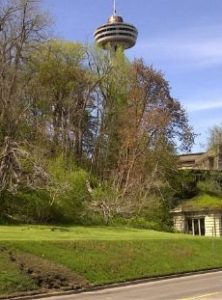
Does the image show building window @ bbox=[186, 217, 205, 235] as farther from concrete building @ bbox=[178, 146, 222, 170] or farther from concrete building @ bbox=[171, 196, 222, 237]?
concrete building @ bbox=[178, 146, 222, 170]

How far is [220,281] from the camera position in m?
25.7

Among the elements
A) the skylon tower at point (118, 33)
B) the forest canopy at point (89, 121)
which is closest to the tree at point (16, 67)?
the forest canopy at point (89, 121)

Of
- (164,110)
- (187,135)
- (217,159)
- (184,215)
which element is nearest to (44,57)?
(164,110)

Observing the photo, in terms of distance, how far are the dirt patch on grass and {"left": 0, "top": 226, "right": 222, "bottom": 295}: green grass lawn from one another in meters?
0.06

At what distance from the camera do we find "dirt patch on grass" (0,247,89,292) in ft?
80.5

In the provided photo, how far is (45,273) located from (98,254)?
222 inches

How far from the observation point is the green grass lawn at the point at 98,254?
2670 centimetres

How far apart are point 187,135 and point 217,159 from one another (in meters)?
15.8

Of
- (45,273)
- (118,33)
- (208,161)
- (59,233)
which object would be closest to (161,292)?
(45,273)

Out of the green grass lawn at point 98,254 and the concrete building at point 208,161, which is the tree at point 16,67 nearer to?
the green grass lawn at point 98,254

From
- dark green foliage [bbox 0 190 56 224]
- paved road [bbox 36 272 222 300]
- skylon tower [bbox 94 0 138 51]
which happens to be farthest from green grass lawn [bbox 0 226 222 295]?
skylon tower [bbox 94 0 138 51]

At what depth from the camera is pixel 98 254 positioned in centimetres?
3052

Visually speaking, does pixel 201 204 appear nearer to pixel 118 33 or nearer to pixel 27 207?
pixel 27 207

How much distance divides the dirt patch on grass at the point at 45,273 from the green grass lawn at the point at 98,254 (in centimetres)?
6
